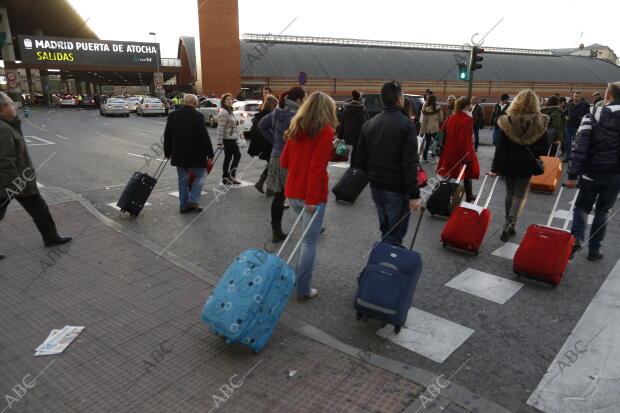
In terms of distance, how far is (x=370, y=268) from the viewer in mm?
3541

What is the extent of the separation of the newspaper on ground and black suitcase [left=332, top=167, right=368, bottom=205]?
4.66 m

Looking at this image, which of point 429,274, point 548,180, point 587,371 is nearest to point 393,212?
point 429,274

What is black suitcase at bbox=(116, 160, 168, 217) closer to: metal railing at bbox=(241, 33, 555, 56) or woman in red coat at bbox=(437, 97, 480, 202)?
woman in red coat at bbox=(437, 97, 480, 202)

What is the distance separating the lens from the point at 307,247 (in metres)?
3.98

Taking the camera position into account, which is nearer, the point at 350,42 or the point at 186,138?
the point at 186,138

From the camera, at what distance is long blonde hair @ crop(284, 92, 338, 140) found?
372 cm

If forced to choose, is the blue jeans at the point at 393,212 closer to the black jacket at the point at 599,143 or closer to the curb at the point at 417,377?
the curb at the point at 417,377

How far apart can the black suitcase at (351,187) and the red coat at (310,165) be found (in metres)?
3.35

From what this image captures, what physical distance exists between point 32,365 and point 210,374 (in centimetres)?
135

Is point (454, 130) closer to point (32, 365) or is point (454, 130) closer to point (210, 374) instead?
point (210, 374)

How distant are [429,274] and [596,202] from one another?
2.29m

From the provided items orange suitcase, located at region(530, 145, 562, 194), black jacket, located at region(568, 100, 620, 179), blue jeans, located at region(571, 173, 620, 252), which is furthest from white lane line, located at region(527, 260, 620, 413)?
orange suitcase, located at region(530, 145, 562, 194)

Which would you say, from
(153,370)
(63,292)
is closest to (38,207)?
(63,292)

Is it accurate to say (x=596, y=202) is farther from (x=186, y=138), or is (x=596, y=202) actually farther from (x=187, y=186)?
(x=187, y=186)
